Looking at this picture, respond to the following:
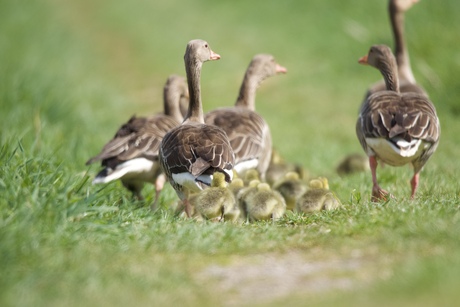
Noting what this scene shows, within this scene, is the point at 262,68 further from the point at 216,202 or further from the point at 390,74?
the point at 216,202

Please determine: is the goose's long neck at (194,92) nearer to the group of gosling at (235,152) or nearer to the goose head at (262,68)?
the group of gosling at (235,152)

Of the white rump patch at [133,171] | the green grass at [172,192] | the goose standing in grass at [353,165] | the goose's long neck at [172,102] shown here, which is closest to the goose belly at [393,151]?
the green grass at [172,192]

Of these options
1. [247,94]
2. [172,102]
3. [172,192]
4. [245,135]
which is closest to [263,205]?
[245,135]

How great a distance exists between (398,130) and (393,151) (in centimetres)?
28

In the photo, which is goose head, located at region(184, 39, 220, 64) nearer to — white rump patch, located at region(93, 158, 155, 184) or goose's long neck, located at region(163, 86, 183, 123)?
white rump patch, located at region(93, 158, 155, 184)

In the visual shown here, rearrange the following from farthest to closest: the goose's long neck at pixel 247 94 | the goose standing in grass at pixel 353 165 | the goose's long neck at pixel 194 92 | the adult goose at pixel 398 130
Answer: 1. the goose standing in grass at pixel 353 165
2. the goose's long neck at pixel 247 94
3. the goose's long neck at pixel 194 92
4. the adult goose at pixel 398 130

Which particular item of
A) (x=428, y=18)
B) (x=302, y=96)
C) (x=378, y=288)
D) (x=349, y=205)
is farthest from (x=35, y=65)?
(x=378, y=288)

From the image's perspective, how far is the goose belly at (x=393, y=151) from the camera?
8195 mm

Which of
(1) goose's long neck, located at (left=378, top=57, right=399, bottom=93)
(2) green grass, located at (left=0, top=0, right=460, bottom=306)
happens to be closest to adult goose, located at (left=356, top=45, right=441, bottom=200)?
(2) green grass, located at (left=0, top=0, right=460, bottom=306)

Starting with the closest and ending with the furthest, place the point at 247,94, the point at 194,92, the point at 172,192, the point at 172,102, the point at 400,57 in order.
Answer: the point at 194,92, the point at 172,192, the point at 172,102, the point at 247,94, the point at 400,57

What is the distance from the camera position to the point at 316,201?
318 inches

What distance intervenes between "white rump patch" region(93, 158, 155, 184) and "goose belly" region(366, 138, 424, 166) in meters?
2.55

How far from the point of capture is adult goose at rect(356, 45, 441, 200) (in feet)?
26.8

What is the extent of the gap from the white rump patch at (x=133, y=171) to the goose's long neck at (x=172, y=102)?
1.36 m
